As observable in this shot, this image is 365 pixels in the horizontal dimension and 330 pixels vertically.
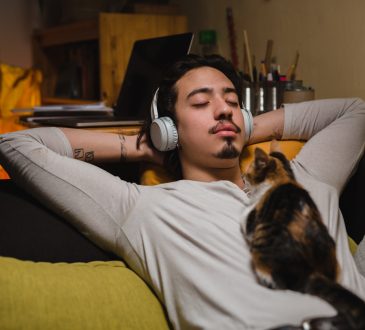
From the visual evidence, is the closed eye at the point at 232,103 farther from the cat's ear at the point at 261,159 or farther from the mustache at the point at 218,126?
the cat's ear at the point at 261,159

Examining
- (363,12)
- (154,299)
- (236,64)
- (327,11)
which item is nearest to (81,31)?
(236,64)

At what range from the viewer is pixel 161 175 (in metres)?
1.34

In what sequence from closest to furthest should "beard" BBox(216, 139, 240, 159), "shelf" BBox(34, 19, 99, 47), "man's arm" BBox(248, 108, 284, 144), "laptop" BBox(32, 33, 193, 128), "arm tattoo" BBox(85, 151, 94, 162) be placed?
1. "beard" BBox(216, 139, 240, 159)
2. "arm tattoo" BBox(85, 151, 94, 162)
3. "man's arm" BBox(248, 108, 284, 144)
4. "laptop" BBox(32, 33, 193, 128)
5. "shelf" BBox(34, 19, 99, 47)

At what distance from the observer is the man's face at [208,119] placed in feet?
3.86

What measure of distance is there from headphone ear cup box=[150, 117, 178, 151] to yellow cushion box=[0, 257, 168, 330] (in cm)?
36

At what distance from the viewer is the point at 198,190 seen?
3.54 ft

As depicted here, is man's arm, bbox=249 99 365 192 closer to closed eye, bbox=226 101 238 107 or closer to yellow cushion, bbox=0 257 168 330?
closed eye, bbox=226 101 238 107

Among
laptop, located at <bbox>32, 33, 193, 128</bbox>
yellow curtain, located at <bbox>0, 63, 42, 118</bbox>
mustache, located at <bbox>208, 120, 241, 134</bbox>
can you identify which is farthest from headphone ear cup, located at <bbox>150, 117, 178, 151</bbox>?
yellow curtain, located at <bbox>0, 63, 42, 118</bbox>

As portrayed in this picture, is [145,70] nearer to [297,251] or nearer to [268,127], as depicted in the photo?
[268,127]

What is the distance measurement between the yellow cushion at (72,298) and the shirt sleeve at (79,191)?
3.8 inches

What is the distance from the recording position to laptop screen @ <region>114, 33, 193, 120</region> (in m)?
1.87

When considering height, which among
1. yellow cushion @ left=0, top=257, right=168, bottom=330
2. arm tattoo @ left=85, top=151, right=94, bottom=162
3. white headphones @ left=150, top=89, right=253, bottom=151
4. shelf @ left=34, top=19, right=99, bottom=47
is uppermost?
shelf @ left=34, top=19, right=99, bottom=47

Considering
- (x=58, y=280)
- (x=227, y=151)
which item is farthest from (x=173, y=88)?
(x=58, y=280)

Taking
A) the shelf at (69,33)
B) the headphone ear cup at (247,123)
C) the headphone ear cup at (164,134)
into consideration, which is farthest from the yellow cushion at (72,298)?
the shelf at (69,33)
